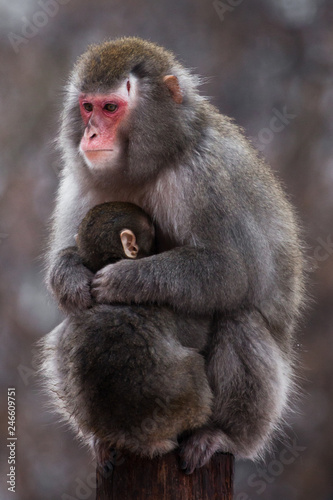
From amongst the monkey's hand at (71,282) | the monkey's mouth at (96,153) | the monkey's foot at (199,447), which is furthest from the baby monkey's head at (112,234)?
the monkey's foot at (199,447)

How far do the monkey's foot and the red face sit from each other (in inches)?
76.3

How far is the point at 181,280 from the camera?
204 inches

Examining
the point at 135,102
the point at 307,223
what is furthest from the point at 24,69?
the point at 135,102

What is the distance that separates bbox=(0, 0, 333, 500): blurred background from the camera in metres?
11.2

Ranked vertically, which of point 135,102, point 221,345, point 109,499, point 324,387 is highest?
point 135,102

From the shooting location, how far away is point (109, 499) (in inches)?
205

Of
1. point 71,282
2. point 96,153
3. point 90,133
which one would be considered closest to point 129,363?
point 71,282

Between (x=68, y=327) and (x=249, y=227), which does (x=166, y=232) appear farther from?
(x=68, y=327)

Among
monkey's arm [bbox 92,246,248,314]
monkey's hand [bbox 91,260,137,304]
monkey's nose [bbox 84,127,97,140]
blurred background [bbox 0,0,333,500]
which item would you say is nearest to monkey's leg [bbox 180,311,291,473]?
monkey's arm [bbox 92,246,248,314]

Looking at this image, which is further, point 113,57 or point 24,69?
point 24,69

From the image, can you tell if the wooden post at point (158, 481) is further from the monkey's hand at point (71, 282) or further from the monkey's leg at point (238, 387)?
the monkey's hand at point (71, 282)

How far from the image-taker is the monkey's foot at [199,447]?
518 centimetres

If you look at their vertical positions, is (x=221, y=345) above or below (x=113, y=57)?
below

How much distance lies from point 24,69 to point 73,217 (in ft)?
22.5
